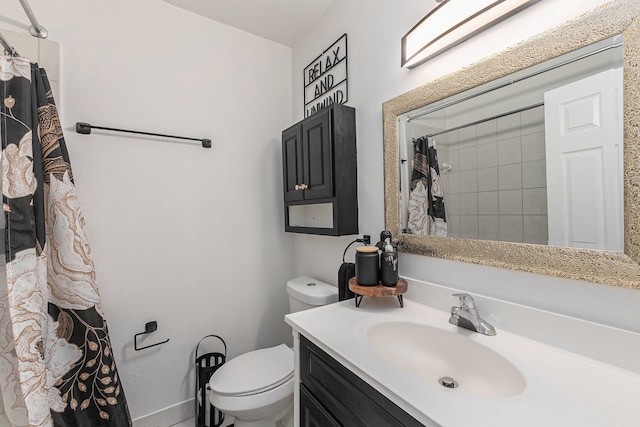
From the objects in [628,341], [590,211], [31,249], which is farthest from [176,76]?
[628,341]

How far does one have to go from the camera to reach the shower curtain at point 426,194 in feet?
3.52

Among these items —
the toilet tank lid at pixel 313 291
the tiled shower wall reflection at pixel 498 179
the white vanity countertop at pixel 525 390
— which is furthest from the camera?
the toilet tank lid at pixel 313 291

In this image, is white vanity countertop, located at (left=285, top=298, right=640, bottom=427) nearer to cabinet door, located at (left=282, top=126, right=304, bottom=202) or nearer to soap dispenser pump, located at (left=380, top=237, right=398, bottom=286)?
soap dispenser pump, located at (left=380, top=237, right=398, bottom=286)

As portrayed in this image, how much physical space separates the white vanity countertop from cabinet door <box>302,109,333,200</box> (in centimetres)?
74

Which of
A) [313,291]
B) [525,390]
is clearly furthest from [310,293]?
[525,390]

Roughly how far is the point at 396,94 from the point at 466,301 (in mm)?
872

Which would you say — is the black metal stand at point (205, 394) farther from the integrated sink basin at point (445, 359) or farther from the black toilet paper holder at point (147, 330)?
the integrated sink basin at point (445, 359)

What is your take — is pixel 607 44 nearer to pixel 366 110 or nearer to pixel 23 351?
pixel 366 110

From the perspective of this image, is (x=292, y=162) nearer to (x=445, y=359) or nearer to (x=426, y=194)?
(x=426, y=194)

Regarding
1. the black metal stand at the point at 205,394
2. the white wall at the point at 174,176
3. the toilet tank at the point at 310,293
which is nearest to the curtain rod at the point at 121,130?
the white wall at the point at 174,176

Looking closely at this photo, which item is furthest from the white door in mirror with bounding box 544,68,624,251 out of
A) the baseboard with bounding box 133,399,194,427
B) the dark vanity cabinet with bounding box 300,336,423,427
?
the baseboard with bounding box 133,399,194,427

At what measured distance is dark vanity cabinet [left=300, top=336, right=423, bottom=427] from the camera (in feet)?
2.10

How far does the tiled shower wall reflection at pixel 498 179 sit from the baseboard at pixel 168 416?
171 centimetres

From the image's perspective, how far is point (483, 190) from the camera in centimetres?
94
